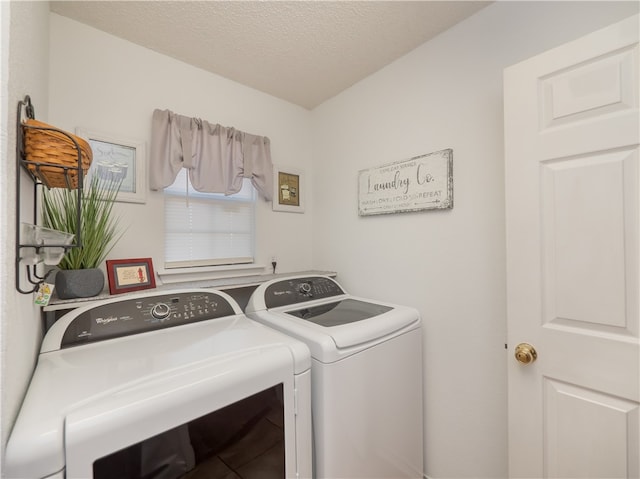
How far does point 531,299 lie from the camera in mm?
1142

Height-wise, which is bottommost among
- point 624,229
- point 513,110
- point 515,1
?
point 624,229

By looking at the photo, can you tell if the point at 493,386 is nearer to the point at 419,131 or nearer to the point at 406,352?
the point at 406,352

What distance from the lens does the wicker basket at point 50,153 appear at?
2.36 ft

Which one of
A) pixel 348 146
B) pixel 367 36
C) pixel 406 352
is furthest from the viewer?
pixel 348 146

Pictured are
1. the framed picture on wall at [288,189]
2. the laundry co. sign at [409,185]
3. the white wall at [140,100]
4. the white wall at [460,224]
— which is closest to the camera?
the white wall at [460,224]

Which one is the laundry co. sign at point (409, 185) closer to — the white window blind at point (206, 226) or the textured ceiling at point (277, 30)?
the textured ceiling at point (277, 30)

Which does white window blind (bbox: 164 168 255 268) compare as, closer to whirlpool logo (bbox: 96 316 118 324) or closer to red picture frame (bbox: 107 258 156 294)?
red picture frame (bbox: 107 258 156 294)

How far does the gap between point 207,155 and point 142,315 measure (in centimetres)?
111

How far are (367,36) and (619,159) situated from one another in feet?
4.55

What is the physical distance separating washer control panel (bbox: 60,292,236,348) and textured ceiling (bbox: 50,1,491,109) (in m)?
1.50

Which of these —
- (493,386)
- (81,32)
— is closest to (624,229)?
(493,386)

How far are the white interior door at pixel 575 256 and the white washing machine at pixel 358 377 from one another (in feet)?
1.58

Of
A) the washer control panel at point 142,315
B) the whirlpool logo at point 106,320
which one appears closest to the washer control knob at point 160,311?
the washer control panel at point 142,315

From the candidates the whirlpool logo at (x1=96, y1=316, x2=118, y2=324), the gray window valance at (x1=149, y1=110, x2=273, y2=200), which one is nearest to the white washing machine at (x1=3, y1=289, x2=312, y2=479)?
the whirlpool logo at (x1=96, y1=316, x2=118, y2=324)
